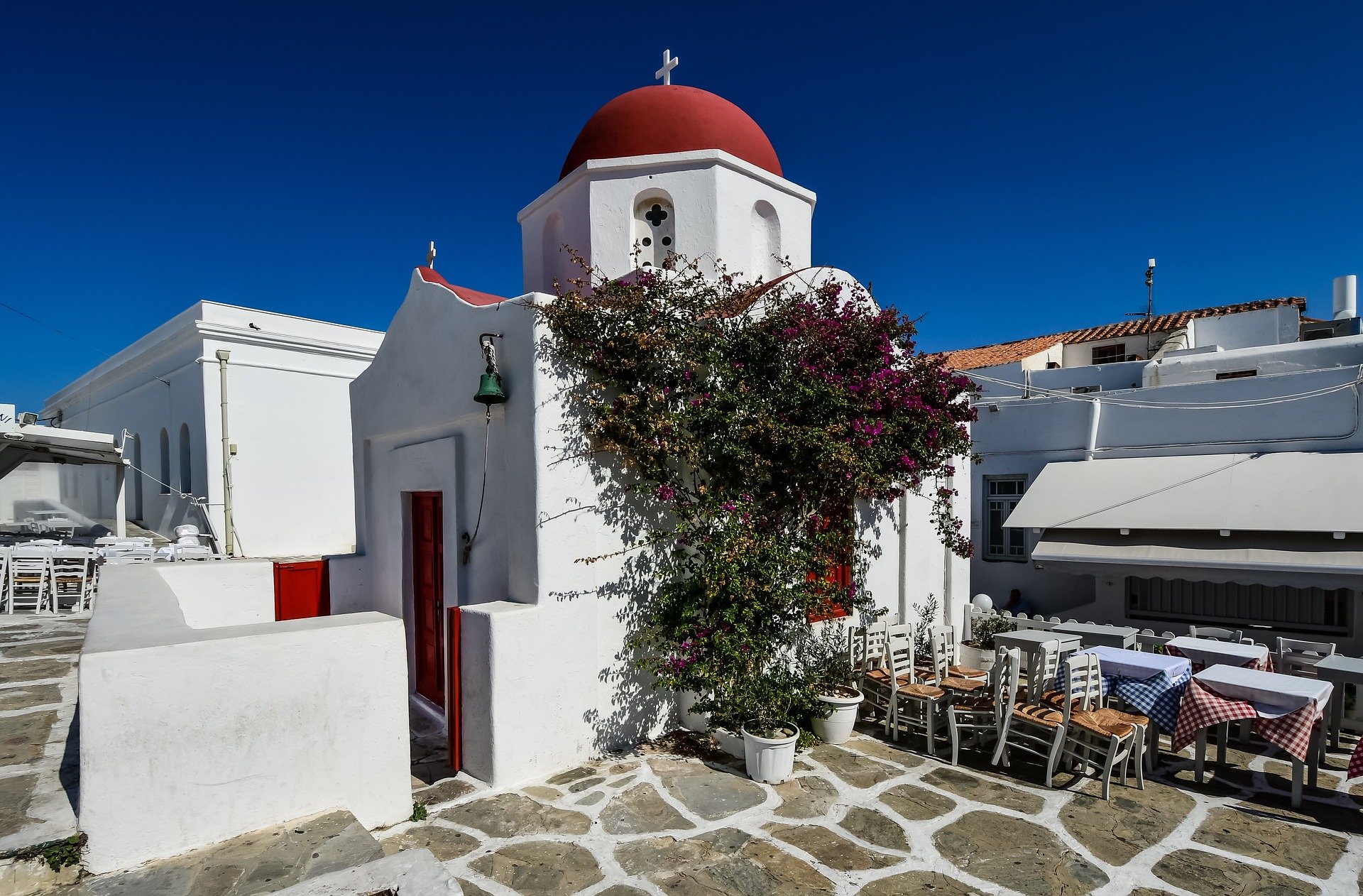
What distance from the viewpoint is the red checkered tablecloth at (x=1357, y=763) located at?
20.0ft

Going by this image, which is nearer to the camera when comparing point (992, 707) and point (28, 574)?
point (992, 707)

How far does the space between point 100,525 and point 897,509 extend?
23.5 m

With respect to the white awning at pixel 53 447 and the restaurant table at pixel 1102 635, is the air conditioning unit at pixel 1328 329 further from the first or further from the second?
the white awning at pixel 53 447

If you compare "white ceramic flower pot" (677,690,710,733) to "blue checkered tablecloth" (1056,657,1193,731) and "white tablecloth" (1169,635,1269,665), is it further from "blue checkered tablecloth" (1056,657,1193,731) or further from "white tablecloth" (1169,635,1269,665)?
"white tablecloth" (1169,635,1269,665)

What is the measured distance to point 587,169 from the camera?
1022cm

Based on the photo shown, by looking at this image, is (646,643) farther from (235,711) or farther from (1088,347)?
(1088,347)

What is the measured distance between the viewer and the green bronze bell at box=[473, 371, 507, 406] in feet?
23.1

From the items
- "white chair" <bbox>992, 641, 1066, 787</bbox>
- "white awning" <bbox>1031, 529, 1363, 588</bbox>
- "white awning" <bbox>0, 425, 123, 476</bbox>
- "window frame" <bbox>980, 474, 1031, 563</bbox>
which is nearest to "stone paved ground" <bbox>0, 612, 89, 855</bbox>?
"white awning" <bbox>0, 425, 123, 476</bbox>

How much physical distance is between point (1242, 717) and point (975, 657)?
4.20 meters

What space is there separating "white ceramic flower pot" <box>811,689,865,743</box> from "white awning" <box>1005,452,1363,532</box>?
7439mm

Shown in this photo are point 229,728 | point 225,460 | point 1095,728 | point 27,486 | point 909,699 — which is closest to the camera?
point 229,728

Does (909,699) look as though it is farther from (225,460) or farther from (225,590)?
(225,460)

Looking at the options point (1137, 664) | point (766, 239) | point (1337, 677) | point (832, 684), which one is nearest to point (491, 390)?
point (832, 684)

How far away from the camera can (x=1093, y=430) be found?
15.6 metres
